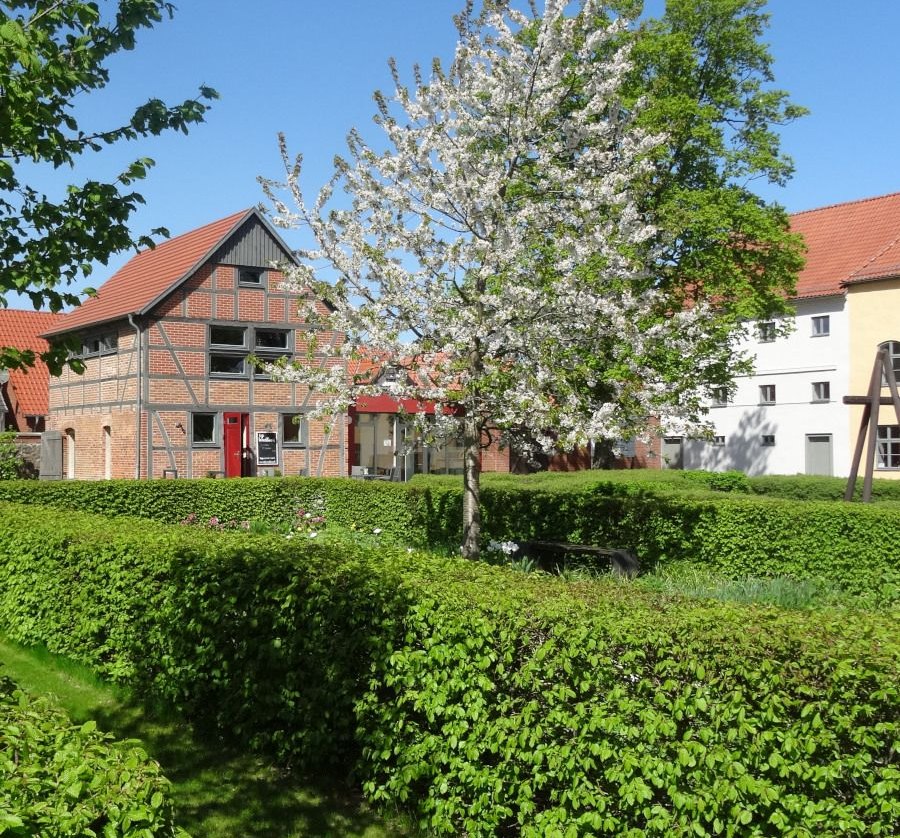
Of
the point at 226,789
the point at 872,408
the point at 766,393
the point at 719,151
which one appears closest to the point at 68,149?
the point at 226,789

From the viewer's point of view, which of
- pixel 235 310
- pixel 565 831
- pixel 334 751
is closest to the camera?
pixel 565 831

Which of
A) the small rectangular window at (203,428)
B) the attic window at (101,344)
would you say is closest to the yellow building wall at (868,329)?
Result: the small rectangular window at (203,428)

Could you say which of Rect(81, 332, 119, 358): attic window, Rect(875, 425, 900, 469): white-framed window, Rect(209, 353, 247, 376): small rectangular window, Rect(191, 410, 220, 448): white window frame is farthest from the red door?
Rect(875, 425, 900, 469): white-framed window

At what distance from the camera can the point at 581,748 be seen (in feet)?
14.9

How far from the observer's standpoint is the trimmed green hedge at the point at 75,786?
238cm

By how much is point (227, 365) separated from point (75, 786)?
87.9 feet

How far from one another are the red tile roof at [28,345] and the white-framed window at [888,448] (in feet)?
99.6

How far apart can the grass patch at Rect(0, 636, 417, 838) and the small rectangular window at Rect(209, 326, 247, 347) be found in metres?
21.5

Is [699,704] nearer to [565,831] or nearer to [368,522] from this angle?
[565,831]

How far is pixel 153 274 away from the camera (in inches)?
1195

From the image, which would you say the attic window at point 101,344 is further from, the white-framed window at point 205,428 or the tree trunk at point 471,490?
the tree trunk at point 471,490

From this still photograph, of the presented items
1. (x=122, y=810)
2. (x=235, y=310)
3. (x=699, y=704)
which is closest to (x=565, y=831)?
(x=699, y=704)

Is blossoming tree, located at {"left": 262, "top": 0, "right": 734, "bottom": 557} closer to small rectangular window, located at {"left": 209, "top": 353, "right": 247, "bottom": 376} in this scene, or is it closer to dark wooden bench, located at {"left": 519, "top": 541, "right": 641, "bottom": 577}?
dark wooden bench, located at {"left": 519, "top": 541, "right": 641, "bottom": 577}

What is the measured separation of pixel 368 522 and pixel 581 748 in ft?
41.6
